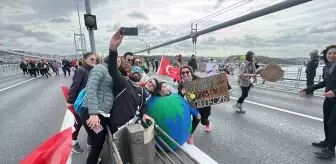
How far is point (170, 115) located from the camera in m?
3.33

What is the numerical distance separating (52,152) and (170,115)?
183 cm

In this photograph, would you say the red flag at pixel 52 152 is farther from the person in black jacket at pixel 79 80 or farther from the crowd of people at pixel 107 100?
the person in black jacket at pixel 79 80

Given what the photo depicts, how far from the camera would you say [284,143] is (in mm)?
4148

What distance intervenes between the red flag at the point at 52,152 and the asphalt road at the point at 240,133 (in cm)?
184

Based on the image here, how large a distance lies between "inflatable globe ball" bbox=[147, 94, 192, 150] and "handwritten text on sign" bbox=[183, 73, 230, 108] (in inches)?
32.1

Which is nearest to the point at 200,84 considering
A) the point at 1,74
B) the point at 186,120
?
the point at 186,120

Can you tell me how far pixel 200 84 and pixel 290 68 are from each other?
1266 cm

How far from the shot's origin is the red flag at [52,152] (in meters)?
1.80

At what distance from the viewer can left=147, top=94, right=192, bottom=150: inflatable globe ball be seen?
3332 millimetres

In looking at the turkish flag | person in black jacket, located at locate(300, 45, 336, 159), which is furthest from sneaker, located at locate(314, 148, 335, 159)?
the turkish flag

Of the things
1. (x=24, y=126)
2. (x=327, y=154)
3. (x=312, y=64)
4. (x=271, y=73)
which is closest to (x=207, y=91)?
(x=327, y=154)

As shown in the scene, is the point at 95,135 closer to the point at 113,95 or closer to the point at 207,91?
the point at 113,95

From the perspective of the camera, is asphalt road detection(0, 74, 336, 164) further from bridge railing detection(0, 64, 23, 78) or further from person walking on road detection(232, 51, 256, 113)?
bridge railing detection(0, 64, 23, 78)

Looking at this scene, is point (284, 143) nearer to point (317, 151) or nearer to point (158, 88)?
point (317, 151)
